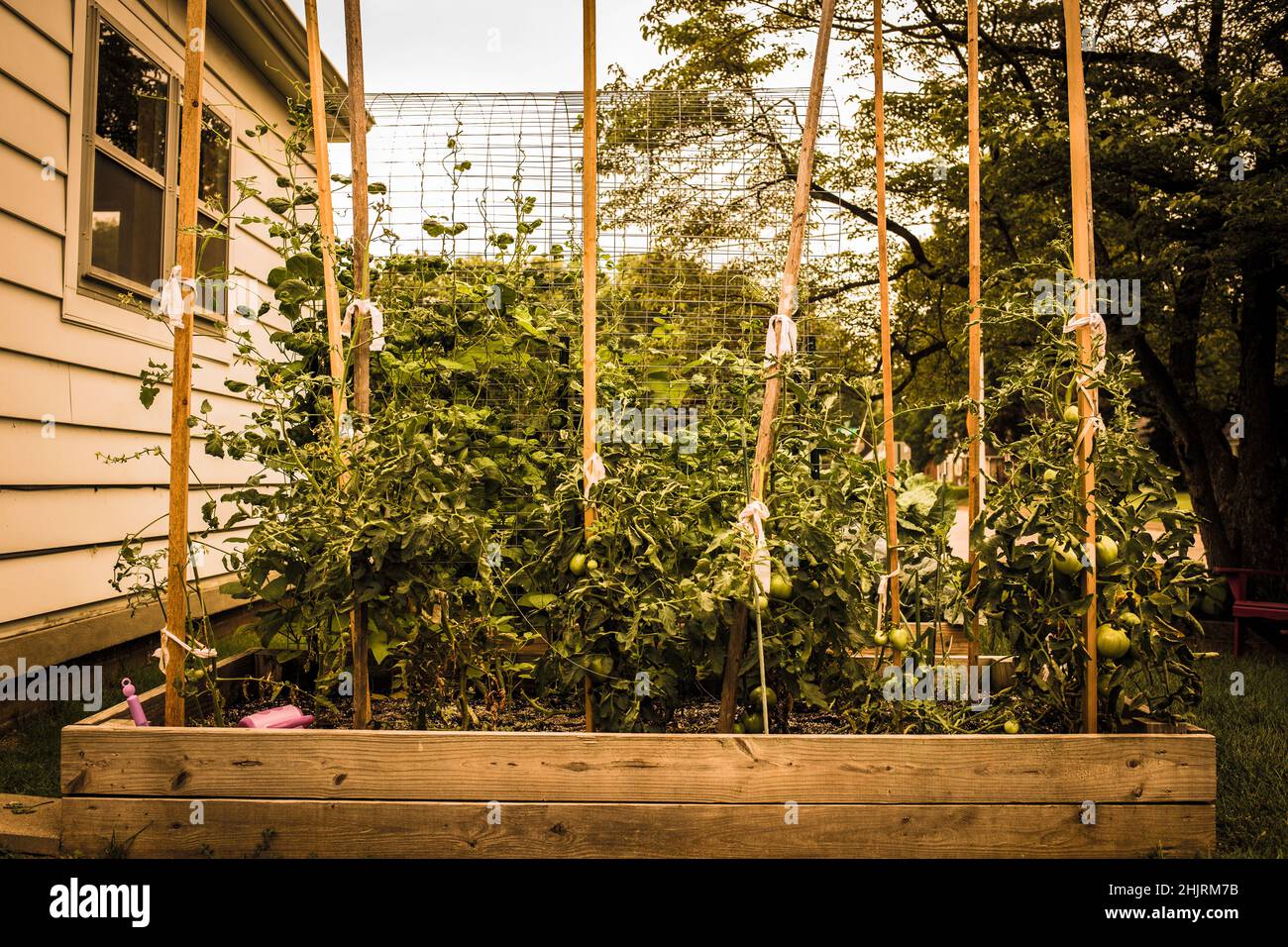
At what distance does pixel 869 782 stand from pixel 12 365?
3.39 metres

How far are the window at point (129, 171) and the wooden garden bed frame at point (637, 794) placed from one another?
8.70 feet

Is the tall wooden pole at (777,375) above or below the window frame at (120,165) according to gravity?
below

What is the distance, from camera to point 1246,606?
473cm

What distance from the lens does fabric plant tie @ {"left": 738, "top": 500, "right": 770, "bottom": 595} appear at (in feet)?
6.93

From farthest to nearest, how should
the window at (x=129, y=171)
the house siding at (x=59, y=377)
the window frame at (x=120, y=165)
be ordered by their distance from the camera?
the window at (x=129, y=171) → the window frame at (x=120, y=165) → the house siding at (x=59, y=377)

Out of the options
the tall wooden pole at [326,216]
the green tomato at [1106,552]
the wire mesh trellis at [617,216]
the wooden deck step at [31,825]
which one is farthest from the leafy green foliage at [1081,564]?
the wooden deck step at [31,825]

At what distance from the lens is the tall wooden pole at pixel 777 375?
227 cm

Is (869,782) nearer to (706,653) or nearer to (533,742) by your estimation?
(706,653)

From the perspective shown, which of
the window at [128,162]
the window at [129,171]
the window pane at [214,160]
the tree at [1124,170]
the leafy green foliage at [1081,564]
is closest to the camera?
the leafy green foliage at [1081,564]

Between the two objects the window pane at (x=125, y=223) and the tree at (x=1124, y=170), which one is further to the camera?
the tree at (x=1124, y=170)

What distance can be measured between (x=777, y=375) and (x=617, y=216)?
1.88m

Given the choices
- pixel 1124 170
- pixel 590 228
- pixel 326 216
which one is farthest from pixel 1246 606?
pixel 326 216

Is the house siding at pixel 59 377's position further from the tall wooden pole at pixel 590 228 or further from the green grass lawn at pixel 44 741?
the tall wooden pole at pixel 590 228

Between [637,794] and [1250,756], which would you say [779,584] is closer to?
[637,794]
